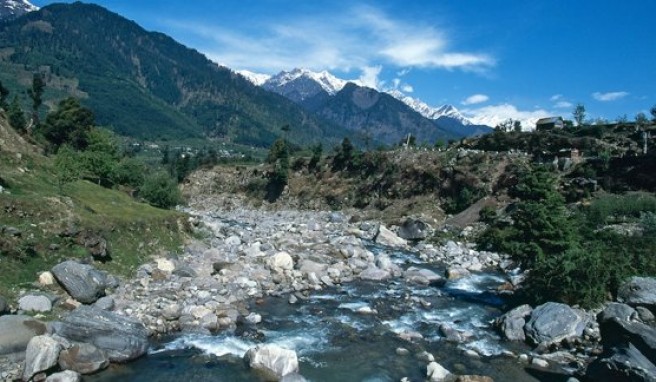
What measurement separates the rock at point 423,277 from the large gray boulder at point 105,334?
21934 mm

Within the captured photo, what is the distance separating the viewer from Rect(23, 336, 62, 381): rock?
1741 centimetres

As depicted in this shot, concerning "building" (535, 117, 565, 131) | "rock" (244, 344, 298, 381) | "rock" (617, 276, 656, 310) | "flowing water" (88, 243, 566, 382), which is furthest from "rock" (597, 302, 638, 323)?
"building" (535, 117, 565, 131)

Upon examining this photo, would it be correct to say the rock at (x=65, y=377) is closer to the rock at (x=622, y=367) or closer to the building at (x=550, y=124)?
the rock at (x=622, y=367)

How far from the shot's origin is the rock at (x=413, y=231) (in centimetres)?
5934

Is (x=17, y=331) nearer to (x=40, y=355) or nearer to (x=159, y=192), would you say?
(x=40, y=355)

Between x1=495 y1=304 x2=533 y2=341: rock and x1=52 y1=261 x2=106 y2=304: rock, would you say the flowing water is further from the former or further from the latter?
x1=52 y1=261 x2=106 y2=304: rock

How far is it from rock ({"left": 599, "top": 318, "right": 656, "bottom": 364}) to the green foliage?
52260mm

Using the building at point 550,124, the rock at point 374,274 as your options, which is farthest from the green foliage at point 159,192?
the building at point 550,124

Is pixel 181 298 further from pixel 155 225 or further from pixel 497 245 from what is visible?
pixel 497 245

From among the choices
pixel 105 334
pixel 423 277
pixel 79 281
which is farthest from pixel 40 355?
pixel 423 277

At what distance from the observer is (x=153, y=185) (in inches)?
2446

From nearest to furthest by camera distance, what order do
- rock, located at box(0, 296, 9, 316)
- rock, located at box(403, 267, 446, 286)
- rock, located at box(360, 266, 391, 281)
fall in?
rock, located at box(0, 296, 9, 316), rock, located at box(403, 267, 446, 286), rock, located at box(360, 266, 391, 281)

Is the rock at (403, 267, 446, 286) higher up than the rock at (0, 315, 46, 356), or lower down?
higher up

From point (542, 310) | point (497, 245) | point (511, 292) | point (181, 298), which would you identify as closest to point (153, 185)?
point (181, 298)
